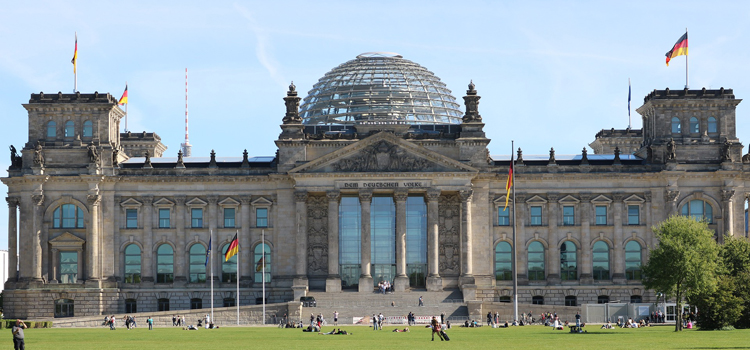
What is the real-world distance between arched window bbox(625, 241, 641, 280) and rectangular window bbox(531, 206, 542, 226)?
8.95 m

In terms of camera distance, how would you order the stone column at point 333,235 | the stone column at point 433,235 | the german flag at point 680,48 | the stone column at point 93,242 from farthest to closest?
the stone column at point 93,242
the stone column at point 333,235
the stone column at point 433,235
the german flag at point 680,48

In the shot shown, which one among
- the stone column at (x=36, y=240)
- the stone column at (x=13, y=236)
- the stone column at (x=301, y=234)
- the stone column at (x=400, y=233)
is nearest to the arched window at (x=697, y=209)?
the stone column at (x=400, y=233)

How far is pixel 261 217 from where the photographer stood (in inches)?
4788

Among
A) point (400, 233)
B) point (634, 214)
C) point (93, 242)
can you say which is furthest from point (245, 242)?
point (634, 214)

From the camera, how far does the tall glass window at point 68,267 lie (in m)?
120

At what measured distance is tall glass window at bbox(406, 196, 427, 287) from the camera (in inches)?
4717

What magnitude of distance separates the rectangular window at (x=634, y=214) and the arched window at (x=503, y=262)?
12355mm

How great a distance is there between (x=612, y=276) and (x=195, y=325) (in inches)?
1674

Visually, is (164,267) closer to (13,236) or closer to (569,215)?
(13,236)

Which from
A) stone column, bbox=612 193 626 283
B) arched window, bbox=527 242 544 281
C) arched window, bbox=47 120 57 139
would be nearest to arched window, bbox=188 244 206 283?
arched window, bbox=47 120 57 139

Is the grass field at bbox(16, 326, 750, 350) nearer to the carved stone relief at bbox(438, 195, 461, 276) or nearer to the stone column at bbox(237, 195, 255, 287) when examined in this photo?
the carved stone relief at bbox(438, 195, 461, 276)

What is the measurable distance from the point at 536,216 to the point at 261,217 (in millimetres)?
27307

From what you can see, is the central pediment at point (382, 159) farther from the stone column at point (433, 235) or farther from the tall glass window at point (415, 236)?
the tall glass window at point (415, 236)

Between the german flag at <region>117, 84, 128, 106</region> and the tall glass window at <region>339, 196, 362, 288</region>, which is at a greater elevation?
the german flag at <region>117, 84, 128, 106</region>
